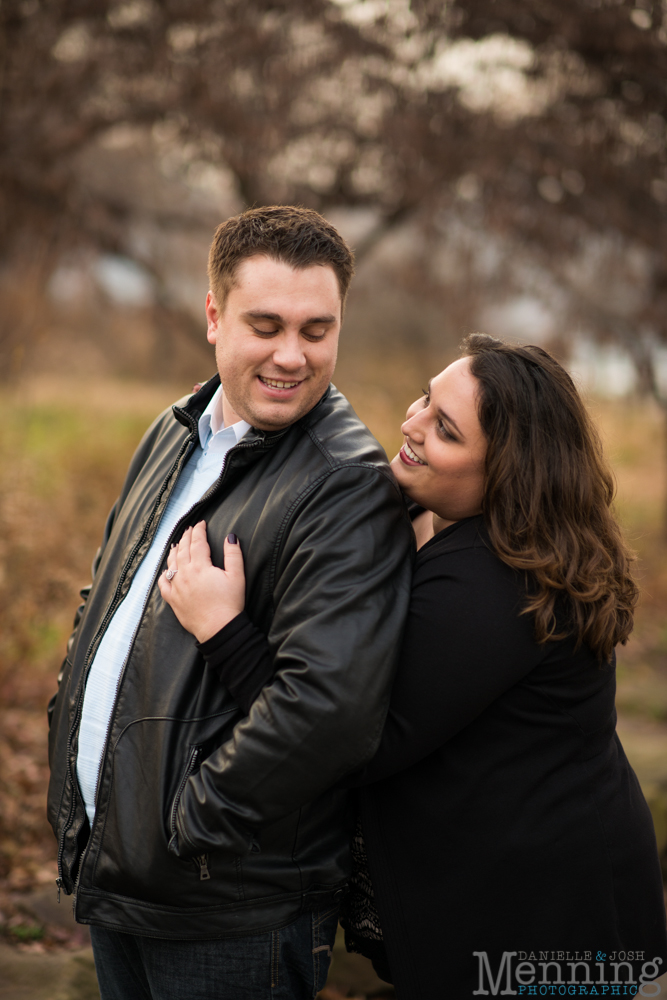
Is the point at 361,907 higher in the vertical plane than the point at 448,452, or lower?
lower

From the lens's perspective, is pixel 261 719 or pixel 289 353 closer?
pixel 261 719

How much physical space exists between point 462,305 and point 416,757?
7.75 metres

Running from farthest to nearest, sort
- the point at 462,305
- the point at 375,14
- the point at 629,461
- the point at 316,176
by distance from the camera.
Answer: the point at 629,461 < the point at 462,305 < the point at 316,176 < the point at 375,14

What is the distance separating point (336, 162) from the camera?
7645mm

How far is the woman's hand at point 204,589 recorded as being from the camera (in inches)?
71.9

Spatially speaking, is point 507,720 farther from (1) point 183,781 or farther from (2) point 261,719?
(1) point 183,781

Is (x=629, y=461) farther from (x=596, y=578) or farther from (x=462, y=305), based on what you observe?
(x=596, y=578)

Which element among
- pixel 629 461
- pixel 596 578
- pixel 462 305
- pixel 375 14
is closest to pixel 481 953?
pixel 596 578

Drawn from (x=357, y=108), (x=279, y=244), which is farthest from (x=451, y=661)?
(x=357, y=108)

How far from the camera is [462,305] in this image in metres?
8.98

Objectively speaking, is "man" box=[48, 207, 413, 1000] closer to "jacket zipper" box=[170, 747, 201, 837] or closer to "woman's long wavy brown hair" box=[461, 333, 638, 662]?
"jacket zipper" box=[170, 747, 201, 837]

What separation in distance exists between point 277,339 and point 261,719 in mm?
901

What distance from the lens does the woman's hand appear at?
5.99 feet

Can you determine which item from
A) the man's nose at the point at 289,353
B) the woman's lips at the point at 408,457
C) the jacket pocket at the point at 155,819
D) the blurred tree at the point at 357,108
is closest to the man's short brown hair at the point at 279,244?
the man's nose at the point at 289,353
